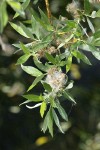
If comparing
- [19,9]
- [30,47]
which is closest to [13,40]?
[30,47]

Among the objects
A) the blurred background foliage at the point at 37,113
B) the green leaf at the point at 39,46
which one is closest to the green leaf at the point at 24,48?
the green leaf at the point at 39,46

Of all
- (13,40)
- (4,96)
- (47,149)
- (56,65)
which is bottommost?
(47,149)

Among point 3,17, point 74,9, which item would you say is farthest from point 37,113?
point 3,17

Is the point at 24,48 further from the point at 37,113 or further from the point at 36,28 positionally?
the point at 37,113

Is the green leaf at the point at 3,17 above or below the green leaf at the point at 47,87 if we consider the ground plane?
above

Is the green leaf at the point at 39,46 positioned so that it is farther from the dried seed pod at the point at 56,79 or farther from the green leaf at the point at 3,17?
the green leaf at the point at 3,17

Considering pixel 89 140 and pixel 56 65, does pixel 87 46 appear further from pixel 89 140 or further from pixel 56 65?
pixel 89 140

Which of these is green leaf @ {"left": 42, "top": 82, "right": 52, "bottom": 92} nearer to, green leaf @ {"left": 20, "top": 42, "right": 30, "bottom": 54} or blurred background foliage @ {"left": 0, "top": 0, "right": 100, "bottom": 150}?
green leaf @ {"left": 20, "top": 42, "right": 30, "bottom": 54}

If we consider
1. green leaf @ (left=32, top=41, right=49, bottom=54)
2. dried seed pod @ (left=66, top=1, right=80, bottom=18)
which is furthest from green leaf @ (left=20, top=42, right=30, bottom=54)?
dried seed pod @ (left=66, top=1, right=80, bottom=18)
